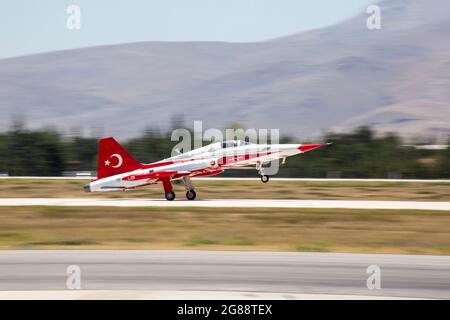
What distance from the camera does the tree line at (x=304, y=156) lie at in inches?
3516

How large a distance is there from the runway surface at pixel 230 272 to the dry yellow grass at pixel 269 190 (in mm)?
25185

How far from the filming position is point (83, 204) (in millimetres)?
40281

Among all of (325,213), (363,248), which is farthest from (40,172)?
(363,248)

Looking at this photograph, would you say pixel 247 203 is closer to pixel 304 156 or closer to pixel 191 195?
pixel 191 195

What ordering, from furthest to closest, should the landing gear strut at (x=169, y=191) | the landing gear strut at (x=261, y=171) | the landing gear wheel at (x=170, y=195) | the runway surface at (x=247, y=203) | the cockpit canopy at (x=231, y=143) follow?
the landing gear strut at (x=261, y=171) → the landing gear wheel at (x=170, y=195) → the landing gear strut at (x=169, y=191) → the cockpit canopy at (x=231, y=143) → the runway surface at (x=247, y=203)

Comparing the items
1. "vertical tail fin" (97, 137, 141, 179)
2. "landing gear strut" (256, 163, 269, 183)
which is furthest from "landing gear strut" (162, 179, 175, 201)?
"landing gear strut" (256, 163, 269, 183)

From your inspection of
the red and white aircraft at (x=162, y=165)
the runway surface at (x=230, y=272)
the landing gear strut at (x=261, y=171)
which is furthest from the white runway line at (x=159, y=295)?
Result: the landing gear strut at (x=261, y=171)

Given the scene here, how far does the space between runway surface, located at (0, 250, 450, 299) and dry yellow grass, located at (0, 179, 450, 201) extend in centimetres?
2518

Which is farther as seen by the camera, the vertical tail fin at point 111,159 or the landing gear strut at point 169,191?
the landing gear strut at point 169,191

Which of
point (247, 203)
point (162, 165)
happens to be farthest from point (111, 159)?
point (247, 203)

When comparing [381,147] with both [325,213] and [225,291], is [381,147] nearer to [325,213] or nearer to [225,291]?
[325,213]

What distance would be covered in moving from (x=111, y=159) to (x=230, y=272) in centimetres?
2373

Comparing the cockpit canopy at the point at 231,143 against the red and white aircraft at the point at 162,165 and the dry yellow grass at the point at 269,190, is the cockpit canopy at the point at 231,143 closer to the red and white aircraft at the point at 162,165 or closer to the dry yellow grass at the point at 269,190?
the red and white aircraft at the point at 162,165

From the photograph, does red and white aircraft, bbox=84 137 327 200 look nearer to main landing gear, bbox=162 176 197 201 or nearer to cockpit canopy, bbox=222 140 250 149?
cockpit canopy, bbox=222 140 250 149
